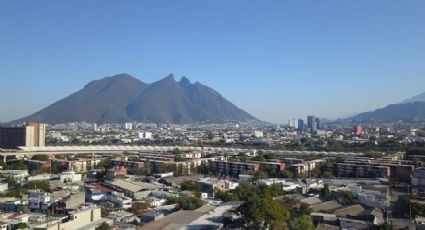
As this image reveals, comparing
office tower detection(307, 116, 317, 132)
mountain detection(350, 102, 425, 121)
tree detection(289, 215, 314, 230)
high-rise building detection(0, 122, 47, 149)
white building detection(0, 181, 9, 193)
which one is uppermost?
mountain detection(350, 102, 425, 121)

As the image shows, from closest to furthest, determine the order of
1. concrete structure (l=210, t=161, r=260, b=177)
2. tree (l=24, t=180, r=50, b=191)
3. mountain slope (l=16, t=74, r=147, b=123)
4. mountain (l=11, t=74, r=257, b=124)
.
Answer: tree (l=24, t=180, r=50, b=191), concrete structure (l=210, t=161, r=260, b=177), mountain slope (l=16, t=74, r=147, b=123), mountain (l=11, t=74, r=257, b=124)

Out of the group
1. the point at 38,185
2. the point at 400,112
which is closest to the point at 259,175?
the point at 38,185

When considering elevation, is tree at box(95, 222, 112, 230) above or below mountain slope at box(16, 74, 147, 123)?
below

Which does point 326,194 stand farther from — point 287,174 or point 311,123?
point 311,123

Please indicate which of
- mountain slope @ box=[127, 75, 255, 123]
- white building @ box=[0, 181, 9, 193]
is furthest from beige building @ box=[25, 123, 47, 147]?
mountain slope @ box=[127, 75, 255, 123]

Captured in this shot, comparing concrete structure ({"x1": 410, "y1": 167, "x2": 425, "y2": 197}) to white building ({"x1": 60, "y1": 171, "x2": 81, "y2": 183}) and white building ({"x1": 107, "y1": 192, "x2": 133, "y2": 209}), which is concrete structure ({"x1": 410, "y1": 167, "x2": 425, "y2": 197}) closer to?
white building ({"x1": 107, "y1": 192, "x2": 133, "y2": 209})

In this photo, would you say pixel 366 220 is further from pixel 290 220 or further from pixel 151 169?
pixel 151 169
